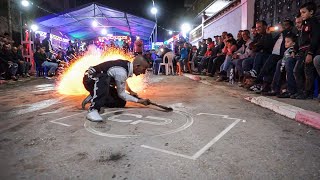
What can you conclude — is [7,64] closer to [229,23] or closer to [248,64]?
[248,64]

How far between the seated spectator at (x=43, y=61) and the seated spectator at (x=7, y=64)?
2842 mm

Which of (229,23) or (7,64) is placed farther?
(229,23)

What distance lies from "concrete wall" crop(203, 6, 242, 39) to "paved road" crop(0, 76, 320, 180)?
9242 mm

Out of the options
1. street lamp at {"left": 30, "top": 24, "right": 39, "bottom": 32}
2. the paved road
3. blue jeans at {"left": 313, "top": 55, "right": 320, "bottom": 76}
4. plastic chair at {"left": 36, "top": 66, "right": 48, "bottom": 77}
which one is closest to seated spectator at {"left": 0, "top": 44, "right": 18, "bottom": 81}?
plastic chair at {"left": 36, "top": 66, "right": 48, "bottom": 77}

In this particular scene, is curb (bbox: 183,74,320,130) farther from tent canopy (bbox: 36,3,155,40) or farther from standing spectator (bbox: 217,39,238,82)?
tent canopy (bbox: 36,3,155,40)

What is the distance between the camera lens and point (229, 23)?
15.0 metres

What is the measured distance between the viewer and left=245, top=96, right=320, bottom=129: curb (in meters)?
4.19

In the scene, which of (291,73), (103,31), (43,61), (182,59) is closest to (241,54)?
(291,73)

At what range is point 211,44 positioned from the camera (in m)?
14.2

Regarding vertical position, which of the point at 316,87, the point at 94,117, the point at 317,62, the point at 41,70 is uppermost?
the point at 317,62

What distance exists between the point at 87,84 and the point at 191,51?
13226mm

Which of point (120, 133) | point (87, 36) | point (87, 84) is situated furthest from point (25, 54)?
point (87, 36)

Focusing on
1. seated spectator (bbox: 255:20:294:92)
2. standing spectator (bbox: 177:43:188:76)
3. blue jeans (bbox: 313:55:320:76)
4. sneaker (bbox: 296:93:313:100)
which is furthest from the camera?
standing spectator (bbox: 177:43:188:76)

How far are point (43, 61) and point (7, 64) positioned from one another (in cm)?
405
